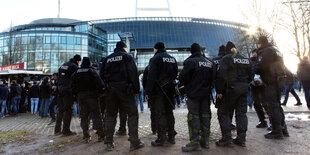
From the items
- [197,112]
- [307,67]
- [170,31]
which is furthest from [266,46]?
[170,31]

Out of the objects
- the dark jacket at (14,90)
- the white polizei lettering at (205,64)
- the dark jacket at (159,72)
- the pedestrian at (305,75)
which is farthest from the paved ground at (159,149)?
the dark jacket at (14,90)

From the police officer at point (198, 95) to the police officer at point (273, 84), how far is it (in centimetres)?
149

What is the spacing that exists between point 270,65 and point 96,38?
46841mm

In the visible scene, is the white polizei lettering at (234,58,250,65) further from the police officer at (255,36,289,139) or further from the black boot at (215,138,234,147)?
the black boot at (215,138,234,147)

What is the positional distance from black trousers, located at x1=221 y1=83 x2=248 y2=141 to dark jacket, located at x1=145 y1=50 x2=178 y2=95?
126 centimetres

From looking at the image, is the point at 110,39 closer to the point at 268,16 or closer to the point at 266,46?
the point at 268,16

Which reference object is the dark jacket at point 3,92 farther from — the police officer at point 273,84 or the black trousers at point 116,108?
the police officer at point 273,84

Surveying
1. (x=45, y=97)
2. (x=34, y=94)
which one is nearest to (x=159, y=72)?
(x=45, y=97)

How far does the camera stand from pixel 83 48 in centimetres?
4262

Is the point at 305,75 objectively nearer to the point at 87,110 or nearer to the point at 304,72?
the point at 304,72

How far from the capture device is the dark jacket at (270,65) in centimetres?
432

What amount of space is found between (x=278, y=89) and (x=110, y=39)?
49.3 metres

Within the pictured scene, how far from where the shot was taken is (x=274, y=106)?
14.0 ft

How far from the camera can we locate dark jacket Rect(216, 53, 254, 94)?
3.91 m
